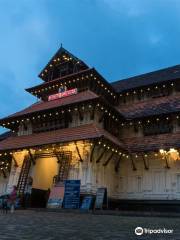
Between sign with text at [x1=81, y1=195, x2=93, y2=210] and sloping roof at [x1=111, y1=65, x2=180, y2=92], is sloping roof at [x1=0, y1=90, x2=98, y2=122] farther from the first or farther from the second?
sign with text at [x1=81, y1=195, x2=93, y2=210]

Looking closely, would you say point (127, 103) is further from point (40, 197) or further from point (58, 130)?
point (40, 197)

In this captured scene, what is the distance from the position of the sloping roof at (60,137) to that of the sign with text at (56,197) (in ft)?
10.5

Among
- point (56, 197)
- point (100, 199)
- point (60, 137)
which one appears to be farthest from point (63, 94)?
point (100, 199)

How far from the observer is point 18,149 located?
77.2 feet

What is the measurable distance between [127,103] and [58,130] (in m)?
7.56

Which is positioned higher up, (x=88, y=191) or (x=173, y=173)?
(x=173, y=173)

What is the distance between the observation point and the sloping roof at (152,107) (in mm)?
23656

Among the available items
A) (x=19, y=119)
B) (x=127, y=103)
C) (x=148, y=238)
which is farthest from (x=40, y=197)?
(x=148, y=238)

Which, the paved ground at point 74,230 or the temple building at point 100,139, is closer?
the paved ground at point 74,230

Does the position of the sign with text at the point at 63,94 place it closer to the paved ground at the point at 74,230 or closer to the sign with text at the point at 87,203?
the sign with text at the point at 87,203

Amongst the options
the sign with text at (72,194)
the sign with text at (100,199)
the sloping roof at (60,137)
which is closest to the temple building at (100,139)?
the sloping roof at (60,137)

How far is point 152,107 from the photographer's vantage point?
25.2 metres

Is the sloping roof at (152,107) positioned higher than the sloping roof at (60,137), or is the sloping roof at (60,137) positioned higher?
the sloping roof at (152,107)

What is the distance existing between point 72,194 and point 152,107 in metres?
10.1
